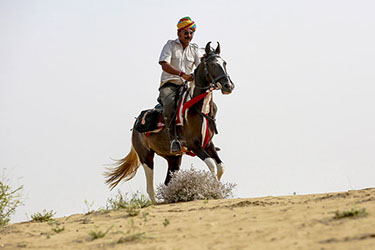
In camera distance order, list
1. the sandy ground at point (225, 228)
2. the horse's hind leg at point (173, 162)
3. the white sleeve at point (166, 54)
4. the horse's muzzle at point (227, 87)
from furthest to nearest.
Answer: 1. the horse's hind leg at point (173, 162)
2. the white sleeve at point (166, 54)
3. the horse's muzzle at point (227, 87)
4. the sandy ground at point (225, 228)

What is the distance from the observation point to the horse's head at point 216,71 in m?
8.64

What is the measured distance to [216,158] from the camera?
30.4 ft

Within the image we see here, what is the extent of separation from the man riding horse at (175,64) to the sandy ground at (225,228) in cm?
247

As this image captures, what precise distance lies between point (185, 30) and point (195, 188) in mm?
3043

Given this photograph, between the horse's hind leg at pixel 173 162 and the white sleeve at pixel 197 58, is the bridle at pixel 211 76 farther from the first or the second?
the horse's hind leg at pixel 173 162

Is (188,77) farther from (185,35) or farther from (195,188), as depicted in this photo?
(195,188)

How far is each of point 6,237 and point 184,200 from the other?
3.06 meters

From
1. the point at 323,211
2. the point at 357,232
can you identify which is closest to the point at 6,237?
the point at 323,211

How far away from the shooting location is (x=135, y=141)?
1142cm

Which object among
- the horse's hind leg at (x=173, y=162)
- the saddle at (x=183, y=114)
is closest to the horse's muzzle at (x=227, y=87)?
the saddle at (x=183, y=114)

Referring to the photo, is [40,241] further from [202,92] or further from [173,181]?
→ [202,92]

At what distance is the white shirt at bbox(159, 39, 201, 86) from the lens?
9.88 meters

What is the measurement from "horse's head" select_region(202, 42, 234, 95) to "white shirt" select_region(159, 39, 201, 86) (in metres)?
0.92

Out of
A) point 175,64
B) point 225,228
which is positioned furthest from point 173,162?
point 225,228
